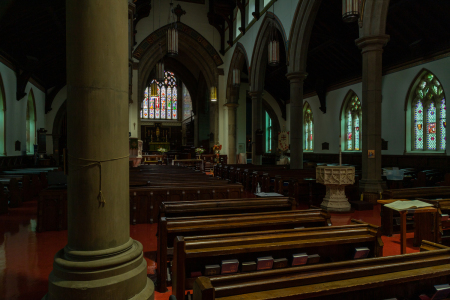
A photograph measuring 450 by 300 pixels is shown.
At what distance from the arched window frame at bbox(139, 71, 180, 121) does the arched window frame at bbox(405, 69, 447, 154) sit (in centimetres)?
1899

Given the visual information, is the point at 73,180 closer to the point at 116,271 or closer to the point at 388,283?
the point at 116,271

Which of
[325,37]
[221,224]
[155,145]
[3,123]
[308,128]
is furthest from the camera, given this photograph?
[155,145]

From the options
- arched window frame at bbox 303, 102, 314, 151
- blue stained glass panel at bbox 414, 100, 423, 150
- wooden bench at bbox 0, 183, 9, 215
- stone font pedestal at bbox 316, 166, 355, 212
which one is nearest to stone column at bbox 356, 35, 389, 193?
stone font pedestal at bbox 316, 166, 355, 212

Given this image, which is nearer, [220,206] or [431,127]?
[220,206]

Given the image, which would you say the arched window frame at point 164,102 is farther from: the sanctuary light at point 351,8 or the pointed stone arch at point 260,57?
the sanctuary light at point 351,8

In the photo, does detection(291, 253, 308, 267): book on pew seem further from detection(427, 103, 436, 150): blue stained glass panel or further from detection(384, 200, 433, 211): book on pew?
detection(427, 103, 436, 150): blue stained glass panel

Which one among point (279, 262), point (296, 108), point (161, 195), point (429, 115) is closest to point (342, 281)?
point (279, 262)

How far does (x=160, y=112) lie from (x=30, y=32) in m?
15.3

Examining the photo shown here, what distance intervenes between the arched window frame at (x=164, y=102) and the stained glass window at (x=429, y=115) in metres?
19.2

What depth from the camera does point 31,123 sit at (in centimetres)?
1641

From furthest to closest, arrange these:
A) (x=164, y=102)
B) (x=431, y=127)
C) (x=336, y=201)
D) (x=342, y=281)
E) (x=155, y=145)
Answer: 1. (x=164, y=102)
2. (x=155, y=145)
3. (x=431, y=127)
4. (x=336, y=201)
5. (x=342, y=281)

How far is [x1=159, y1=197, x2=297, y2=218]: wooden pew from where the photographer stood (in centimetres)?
395

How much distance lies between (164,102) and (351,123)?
53.1 ft

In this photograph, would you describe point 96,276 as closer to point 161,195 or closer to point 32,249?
point 32,249
